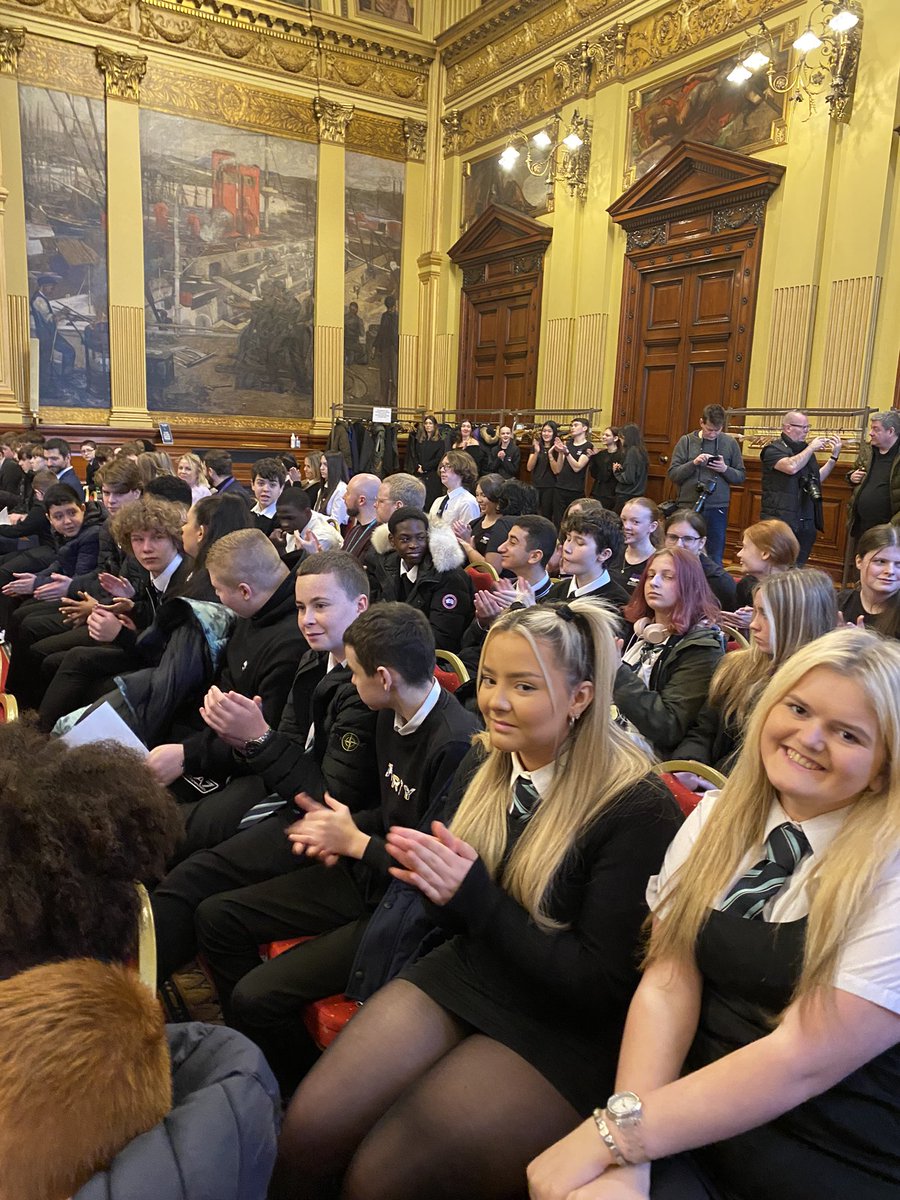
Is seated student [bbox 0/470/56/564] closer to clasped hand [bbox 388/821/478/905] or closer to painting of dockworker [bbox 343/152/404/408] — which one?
clasped hand [bbox 388/821/478/905]

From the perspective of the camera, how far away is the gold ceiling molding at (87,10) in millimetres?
12289

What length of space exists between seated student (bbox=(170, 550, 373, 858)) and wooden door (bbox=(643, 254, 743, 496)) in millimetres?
8544

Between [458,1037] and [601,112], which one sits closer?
[458,1037]

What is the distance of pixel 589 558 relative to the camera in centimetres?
440

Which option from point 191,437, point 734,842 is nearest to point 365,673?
point 734,842

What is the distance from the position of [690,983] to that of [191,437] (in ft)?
46.0

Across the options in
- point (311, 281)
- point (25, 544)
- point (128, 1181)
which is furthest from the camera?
point (311, 281)

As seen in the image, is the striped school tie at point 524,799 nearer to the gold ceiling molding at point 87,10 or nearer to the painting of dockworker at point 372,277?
the painting of dockworker at point 372,277

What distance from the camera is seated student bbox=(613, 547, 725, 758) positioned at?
3092 millimetres

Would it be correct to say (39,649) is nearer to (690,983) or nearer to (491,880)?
(491,880)

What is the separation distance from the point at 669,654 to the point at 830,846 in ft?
6.49

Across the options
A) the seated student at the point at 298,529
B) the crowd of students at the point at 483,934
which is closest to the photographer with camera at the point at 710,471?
the seated student at the point at 298,529

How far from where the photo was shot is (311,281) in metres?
15.0

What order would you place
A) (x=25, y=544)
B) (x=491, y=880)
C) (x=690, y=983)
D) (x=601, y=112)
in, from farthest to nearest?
(x=601, y=112) < (x=25, y=544) < (x=491, y=880) < (x=690, y=983)
